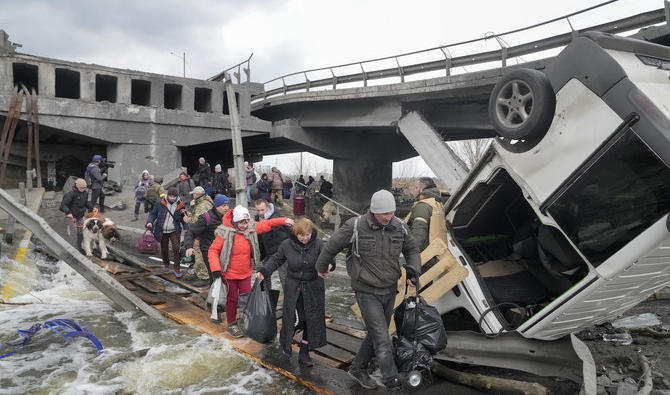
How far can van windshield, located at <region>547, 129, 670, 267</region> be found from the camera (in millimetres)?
2771

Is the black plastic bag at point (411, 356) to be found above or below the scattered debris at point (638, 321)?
above

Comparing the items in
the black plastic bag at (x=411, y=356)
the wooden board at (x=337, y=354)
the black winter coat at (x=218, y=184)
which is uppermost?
the black winter coat at (x=218, y=184)

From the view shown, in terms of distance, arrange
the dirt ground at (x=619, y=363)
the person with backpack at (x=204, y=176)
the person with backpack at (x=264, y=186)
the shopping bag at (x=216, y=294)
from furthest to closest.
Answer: the person with backpack at (x=204, y=176) → the person with backpack at (x=264, y=186) → the shopping bag at (x=216, y=294) → the dirt ground at (x=619, y=363)

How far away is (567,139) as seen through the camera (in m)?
3.17

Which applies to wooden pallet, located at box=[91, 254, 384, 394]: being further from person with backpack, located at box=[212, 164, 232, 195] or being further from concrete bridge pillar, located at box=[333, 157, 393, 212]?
concrete bridge pillar, located at box=[333, 157, 393, 212]

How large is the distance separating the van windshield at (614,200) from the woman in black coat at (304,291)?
2.27m

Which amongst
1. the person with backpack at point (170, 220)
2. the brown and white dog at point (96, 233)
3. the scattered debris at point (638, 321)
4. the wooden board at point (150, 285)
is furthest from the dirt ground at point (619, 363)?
the brown and white dog at point (96, 233)

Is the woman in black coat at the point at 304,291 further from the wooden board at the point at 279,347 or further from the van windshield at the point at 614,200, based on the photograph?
the van windshield at the point at 614,200

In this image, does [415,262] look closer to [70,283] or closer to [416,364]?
[416,364]

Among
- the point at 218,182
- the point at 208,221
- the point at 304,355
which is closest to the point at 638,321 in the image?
the point at 304,355

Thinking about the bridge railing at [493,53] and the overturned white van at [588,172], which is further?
the bridge railing at [493,53]

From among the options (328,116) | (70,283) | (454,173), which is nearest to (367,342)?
(70,283)

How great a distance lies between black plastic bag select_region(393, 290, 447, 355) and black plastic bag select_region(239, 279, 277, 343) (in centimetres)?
145

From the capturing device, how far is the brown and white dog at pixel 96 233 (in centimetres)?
891
